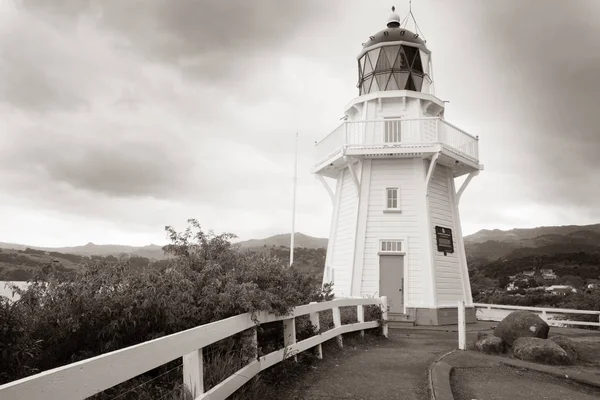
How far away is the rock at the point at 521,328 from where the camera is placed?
36.0 feet

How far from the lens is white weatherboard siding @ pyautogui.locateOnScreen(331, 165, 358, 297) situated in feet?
64.2

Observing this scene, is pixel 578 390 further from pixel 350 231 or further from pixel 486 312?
pixel 486 312

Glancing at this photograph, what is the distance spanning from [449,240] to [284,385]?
14301 millimetres

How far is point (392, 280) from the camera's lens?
1881cm

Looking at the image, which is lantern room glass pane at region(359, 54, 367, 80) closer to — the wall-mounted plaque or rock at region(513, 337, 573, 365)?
the wall-mounted plaque

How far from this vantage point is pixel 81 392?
280 centimetres

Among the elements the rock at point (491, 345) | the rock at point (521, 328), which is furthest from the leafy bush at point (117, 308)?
the rock at point (521, 328)

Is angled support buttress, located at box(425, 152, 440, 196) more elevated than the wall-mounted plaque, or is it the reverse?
angled support buttress, located at box(425, 152, 440, 196)

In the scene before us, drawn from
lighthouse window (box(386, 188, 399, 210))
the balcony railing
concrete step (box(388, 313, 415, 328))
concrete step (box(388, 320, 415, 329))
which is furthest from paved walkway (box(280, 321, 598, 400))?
the balcony railing

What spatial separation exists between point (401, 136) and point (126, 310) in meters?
16.6

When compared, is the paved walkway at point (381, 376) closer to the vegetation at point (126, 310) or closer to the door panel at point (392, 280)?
the vegetation at point (126, 310)

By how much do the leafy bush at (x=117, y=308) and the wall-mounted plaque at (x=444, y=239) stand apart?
43.8 feet

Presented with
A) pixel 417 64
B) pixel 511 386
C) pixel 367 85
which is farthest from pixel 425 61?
pixel 511 386

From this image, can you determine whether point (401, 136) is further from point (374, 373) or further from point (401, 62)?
point (374, 373)
